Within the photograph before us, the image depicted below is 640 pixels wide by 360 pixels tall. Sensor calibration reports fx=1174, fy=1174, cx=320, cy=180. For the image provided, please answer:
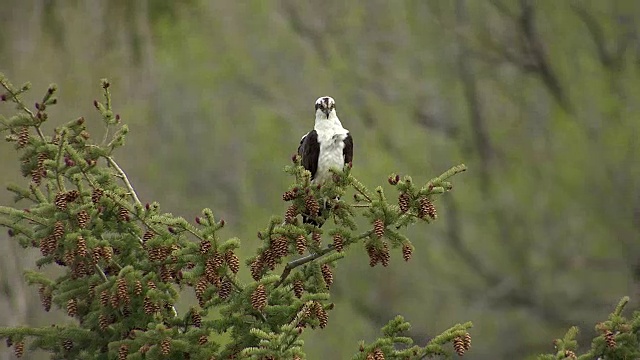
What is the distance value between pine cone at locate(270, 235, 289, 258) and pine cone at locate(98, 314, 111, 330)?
89 cm

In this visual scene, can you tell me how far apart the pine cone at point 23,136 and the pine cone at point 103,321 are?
0.91 meters

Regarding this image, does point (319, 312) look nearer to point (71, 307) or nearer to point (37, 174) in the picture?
point (71, 307)

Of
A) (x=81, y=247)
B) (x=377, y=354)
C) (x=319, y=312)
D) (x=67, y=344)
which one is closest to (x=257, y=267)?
(x=319, y=312)

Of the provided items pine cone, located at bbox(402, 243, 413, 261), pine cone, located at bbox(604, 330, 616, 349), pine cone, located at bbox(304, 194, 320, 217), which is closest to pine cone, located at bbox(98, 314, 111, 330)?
pine cone, located at bbox(304, 194, 320, 217)

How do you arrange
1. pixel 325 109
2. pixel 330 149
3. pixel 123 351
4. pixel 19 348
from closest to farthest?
pixel 123 351 → pixel 19 348 → pixel 330 149 → pixel 325 109

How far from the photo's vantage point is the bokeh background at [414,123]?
16.3m

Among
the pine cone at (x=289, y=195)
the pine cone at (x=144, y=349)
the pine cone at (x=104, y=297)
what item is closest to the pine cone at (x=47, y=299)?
the pine cone at (x=104, y=297)

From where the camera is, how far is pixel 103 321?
5.50 meters

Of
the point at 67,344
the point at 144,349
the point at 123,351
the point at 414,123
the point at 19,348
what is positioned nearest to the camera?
the point at 144,349

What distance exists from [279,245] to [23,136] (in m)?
1.37

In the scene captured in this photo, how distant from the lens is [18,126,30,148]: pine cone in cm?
559

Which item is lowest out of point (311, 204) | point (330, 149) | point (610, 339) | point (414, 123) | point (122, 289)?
point (122, 289)

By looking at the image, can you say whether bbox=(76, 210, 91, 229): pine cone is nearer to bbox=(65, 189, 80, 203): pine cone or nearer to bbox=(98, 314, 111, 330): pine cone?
bbox=(65, 189, 80, 203): pine cone

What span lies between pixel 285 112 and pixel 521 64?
4000 millimetres
